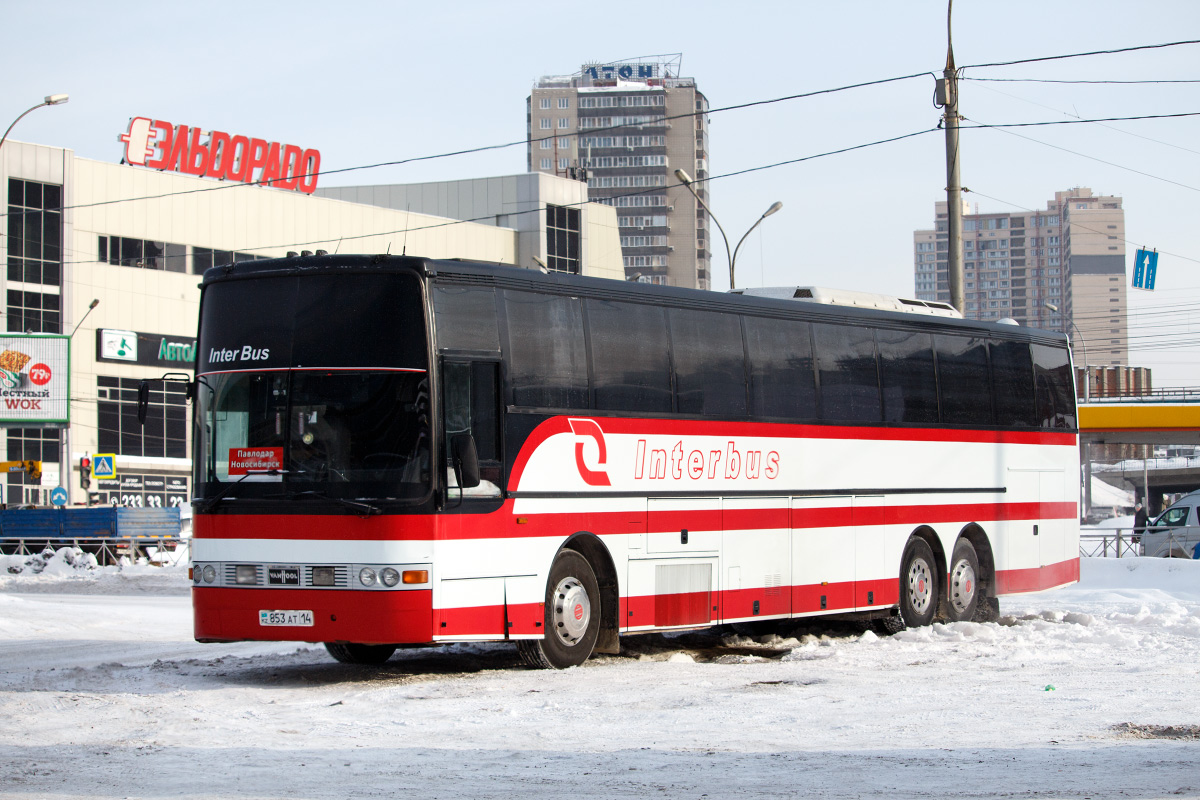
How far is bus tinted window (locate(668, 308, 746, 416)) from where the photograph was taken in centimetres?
1483

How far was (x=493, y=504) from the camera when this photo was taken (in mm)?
12781

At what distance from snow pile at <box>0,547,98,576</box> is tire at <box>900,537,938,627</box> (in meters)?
24.1

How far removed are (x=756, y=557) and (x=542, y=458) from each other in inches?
135

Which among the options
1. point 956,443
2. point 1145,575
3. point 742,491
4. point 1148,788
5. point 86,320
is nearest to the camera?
point 1148,788

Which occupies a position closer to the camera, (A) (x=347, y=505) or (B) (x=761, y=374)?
(A) (x=347, y=505)

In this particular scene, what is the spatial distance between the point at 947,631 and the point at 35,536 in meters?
34.1

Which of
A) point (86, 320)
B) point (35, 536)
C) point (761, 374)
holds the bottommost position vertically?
point (35, 536)

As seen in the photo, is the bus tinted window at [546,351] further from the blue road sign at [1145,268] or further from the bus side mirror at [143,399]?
the blue road sign at [1145,268]

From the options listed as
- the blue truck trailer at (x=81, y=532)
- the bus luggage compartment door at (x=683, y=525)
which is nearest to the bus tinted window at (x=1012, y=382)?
the bus luggage compartment door at (x=683, y=525)

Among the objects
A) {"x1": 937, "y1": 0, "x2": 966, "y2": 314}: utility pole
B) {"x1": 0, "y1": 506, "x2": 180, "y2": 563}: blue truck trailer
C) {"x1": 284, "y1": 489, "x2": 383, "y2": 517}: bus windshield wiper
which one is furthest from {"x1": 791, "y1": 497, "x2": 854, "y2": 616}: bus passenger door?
{"x1": 0, "y1": 506, "x2": 180, "y2": 563}: blue truck trailer

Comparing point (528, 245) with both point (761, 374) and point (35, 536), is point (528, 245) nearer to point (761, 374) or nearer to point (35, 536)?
point (35, 536)

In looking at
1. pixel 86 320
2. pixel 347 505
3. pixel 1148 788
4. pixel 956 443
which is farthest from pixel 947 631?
pixel 86 320

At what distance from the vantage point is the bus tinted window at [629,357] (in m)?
14.0

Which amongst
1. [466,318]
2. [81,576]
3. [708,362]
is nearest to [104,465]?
[81,576]
